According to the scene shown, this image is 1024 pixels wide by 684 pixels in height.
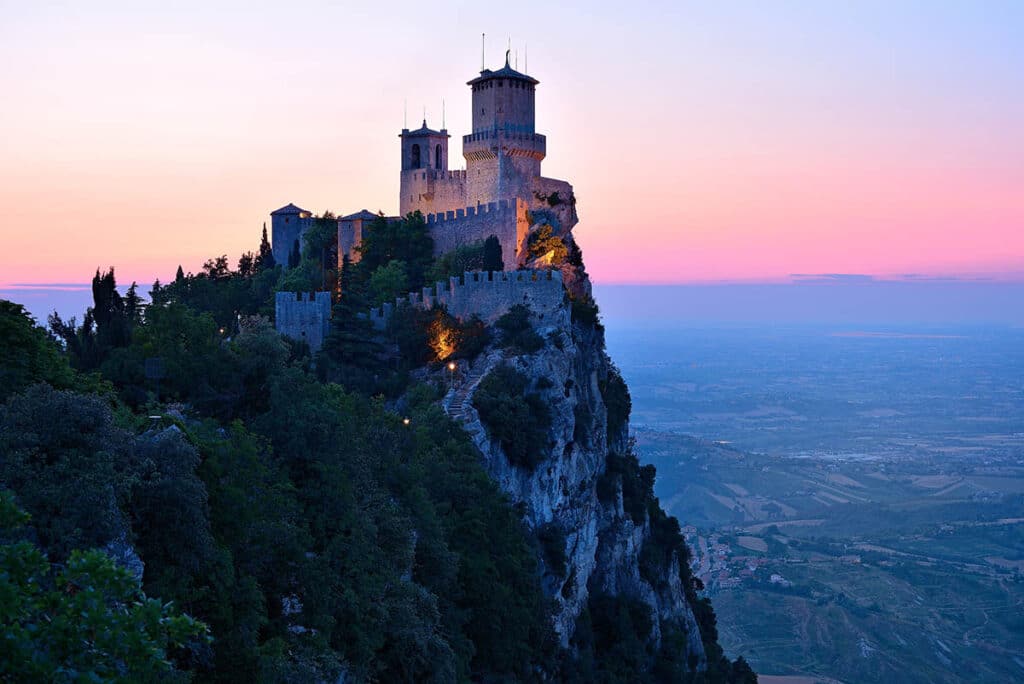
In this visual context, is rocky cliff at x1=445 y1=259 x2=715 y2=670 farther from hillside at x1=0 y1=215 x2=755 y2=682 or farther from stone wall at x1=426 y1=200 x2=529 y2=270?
stone wall at x1=426 y1=200 x2=529 y2=270

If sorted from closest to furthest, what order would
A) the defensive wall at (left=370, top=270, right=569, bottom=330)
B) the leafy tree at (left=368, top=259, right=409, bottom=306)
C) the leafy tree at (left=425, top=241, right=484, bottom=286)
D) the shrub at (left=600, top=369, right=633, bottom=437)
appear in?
the defensive wall at (left=370, top=270, right=569, bottom=330)
the leafy tree at (left=368, top=259, right=409, bottom=306)
the leafy tree at (left=425, top=241, right=484, bottom=286)
the shrub at (left=600, top=369, right=633, bottom=437)

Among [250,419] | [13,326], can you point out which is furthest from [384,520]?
[13,326]

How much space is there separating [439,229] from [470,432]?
1801 cm

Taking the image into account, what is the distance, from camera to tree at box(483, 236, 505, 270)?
48.2m

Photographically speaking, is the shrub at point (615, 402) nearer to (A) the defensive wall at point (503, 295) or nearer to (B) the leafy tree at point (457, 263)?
(A) the defensive wall at point (503, 295)

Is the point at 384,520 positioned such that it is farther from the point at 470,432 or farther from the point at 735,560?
the point at 735,560

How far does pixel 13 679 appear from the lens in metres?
10.9

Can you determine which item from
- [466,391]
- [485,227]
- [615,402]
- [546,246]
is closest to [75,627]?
[466,391]

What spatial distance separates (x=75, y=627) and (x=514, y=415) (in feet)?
89.9

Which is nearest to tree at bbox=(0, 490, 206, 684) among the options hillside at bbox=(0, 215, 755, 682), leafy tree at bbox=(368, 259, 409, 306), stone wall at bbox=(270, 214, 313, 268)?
hillside at bbox=(0, 215, 755, 682)

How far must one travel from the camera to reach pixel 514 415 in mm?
38250

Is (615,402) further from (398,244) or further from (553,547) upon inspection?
(553,547)

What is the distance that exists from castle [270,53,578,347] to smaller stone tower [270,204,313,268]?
5488mm

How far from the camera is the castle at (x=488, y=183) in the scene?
50.2 meters
